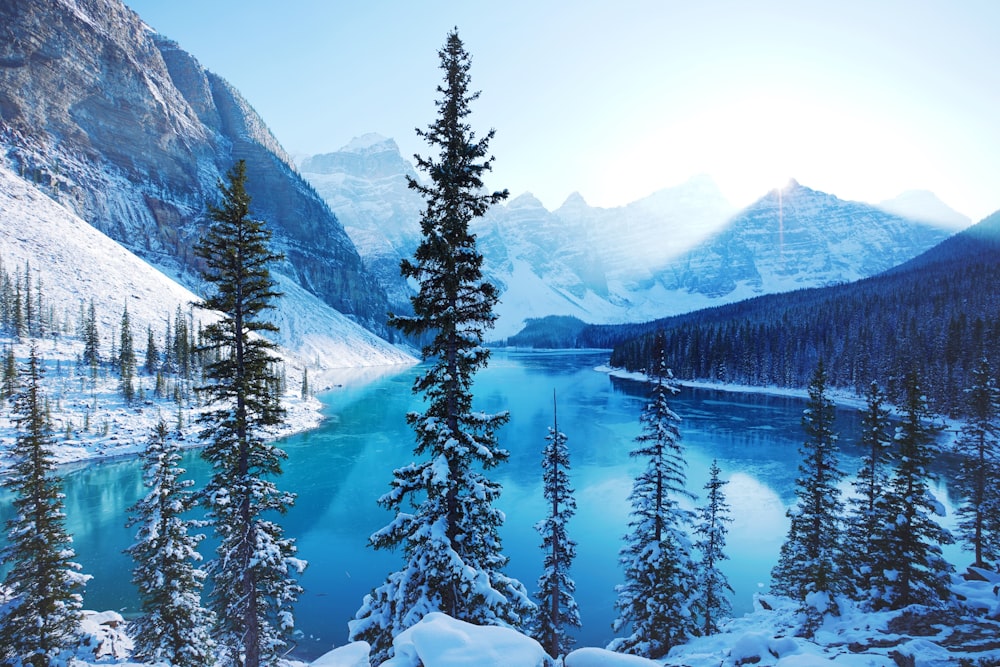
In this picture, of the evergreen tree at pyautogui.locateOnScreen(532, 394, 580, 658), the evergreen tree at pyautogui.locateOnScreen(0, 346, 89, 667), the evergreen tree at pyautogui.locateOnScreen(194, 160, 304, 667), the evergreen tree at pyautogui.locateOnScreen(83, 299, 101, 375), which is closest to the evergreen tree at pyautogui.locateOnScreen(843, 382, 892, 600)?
the evergreen tree at pyautogui.locateOnScreen(532, 394, 580, 658)

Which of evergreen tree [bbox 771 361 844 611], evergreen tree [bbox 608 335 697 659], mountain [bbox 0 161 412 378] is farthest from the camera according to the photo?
A: mountain [bbox 0 161 412 378]

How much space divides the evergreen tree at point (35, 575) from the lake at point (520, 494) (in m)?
11.3

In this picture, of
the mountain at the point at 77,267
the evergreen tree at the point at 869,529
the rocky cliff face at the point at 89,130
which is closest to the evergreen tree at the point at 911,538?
the evergreen tree at the point at 869,529

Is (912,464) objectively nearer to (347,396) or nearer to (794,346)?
(347,396)

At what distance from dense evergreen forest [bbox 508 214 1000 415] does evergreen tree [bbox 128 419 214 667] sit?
94.4 meters

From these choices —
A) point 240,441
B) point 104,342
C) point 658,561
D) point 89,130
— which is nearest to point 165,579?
point 240,441

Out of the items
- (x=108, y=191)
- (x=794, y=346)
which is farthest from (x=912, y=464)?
(x=108, y=191)

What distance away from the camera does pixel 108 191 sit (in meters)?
167

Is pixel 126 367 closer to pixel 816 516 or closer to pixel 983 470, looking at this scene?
pixel 816 516

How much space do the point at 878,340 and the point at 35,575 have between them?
141 metres

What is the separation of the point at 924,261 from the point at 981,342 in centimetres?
15662

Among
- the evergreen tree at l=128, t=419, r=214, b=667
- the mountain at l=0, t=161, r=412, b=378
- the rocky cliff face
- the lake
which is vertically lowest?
the lake

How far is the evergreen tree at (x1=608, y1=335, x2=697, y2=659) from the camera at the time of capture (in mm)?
19234

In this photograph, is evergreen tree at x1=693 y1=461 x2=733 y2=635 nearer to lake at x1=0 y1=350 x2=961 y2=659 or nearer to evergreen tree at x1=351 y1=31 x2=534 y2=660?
lake at x1=0 y1=350 x2=961 y2=659
